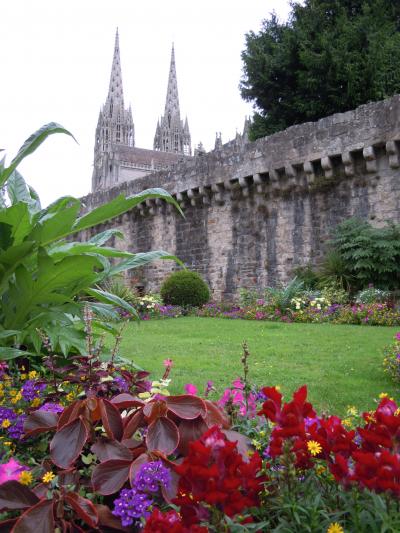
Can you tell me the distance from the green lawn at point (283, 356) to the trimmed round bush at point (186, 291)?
451 centimetres

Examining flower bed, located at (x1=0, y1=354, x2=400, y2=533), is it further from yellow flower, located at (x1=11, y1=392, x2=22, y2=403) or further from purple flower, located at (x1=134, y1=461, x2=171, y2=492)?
yellow flower, located at (x1=11, y1=392, x2=22, y2=403)

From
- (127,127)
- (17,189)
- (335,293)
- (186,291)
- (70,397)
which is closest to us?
(70,397)

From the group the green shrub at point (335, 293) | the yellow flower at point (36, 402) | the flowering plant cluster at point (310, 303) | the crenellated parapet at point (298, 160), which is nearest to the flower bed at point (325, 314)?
the flowering plant cluster at point (310, 303)

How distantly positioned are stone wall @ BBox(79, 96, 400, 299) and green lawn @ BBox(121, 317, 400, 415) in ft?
13.1

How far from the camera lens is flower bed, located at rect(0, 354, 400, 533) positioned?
1.09m

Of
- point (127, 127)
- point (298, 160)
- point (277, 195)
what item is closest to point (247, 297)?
point (277, 195)

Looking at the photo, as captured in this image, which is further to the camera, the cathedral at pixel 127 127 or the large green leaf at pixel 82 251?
the cathedral at pixel 127 127

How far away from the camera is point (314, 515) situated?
1.16 metres

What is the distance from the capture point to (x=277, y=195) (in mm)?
13641

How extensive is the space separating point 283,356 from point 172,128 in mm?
93047

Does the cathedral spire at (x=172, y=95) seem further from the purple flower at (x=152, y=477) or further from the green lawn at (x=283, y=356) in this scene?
the purple flower at (x=152, y=477)

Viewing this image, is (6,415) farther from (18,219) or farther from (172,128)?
(172,128)

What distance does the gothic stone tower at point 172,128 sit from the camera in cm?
9438

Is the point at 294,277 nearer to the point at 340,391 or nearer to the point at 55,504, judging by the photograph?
the point at 340,391
